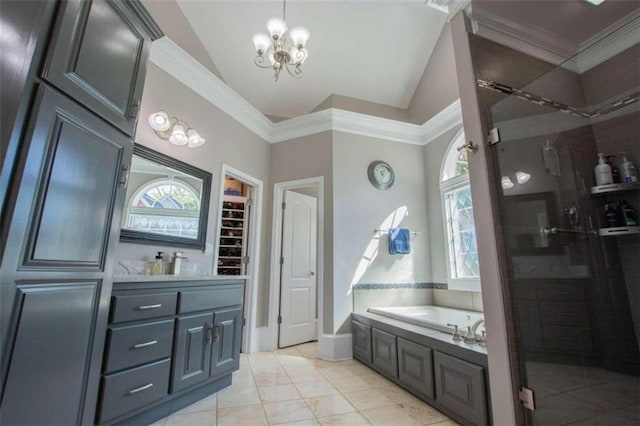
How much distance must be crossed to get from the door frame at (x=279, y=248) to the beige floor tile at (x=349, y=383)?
0.71 m

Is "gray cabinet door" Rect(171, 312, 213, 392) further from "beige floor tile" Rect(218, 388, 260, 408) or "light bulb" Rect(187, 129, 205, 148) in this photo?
"light bulb" Rect(187, 129, 205, 148)

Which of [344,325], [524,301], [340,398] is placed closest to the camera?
[524,301]

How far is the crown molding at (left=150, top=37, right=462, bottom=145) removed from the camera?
9.88 feet

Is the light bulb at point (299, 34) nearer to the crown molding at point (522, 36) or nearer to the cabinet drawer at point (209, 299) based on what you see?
the crown molding at point (522, 36)

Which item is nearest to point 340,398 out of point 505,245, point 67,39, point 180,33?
point 505,245

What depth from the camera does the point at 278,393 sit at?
2256mm

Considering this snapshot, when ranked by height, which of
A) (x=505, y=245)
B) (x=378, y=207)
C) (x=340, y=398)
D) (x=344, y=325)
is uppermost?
(x=378, y=207)

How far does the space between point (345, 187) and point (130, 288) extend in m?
2.51

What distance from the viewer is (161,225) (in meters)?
2.52

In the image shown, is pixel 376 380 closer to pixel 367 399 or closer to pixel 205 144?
pixel 367 399

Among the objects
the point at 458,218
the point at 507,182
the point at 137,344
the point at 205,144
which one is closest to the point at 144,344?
the point at 137,344

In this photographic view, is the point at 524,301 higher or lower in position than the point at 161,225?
lower

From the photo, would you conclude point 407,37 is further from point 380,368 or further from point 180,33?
point 380,368

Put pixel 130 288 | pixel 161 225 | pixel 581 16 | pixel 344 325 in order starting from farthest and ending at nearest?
pixel 344 325 → pixel 161 225 → pixel 581 16 → pixel 130 288
